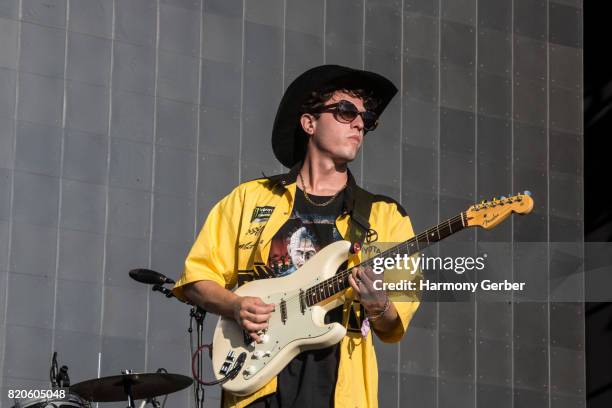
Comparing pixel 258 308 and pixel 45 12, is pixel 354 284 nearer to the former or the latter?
pixel 258 308

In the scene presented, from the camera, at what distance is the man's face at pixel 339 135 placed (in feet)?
18.0

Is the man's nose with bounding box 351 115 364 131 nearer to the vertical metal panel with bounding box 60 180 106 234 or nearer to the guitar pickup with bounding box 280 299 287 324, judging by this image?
the guitar pickup with bounding box 280 299 287 324

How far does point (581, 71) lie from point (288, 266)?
20.0 feet

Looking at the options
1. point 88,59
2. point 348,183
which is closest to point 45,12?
point 88,59

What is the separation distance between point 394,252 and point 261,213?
57cm

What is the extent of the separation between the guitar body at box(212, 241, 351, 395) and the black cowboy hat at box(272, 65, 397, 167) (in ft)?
2.18

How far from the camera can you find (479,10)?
10.4m

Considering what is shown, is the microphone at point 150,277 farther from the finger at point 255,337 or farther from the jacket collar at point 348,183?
the finger at point 255,337

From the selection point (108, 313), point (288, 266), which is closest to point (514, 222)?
point (108, 313)

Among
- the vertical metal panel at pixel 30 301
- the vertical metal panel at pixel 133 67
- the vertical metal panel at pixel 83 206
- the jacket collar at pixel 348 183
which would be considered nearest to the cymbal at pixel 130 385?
the vertical metal panel at pixel 30 301

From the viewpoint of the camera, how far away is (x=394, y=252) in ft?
17.1

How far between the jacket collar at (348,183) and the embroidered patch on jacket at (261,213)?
114 millimetres

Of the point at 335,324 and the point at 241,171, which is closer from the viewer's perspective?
the point at 335,324

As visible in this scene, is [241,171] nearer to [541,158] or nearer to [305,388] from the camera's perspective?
[541,158]
